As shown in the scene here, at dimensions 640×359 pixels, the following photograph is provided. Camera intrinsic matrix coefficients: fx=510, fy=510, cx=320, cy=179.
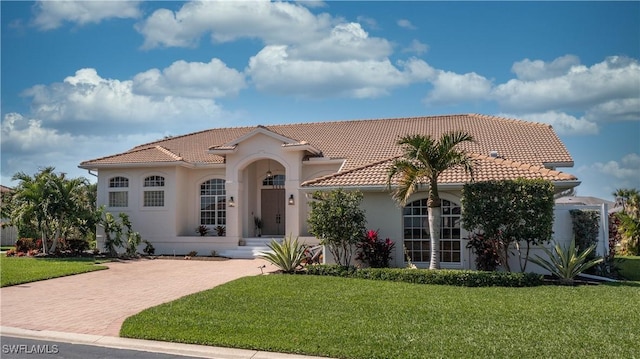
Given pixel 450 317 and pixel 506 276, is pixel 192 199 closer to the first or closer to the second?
pixel 506 276

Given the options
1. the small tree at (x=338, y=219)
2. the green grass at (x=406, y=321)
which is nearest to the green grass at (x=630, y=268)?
the green grass at (x=406, y=321)

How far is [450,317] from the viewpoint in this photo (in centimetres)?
1001

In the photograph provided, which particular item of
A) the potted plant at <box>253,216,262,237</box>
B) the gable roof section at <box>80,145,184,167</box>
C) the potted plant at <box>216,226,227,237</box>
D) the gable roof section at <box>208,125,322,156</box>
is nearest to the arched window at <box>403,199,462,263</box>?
the gable roof section at <box>208,125,322,156</box>

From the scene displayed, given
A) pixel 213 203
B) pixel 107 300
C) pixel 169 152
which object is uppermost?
pixel 169 152

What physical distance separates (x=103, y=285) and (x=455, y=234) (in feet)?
36.8

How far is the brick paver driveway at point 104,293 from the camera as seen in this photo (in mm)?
10617

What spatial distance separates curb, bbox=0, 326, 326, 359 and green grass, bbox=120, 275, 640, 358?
163mm

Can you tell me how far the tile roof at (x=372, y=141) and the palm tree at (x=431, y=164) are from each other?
3057mm

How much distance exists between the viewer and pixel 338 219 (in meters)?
16.6

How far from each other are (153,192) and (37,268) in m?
7.52

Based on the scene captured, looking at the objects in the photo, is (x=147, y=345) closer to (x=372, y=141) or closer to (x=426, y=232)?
(x=426, y=232)

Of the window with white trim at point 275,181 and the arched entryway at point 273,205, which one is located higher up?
the window with white trim at point 275,181
